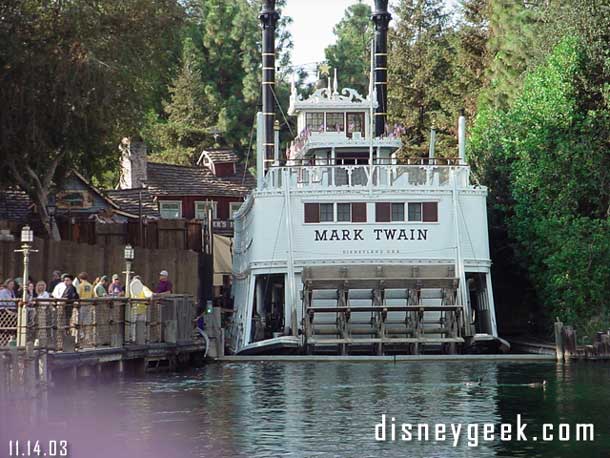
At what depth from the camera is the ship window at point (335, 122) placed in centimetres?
4466

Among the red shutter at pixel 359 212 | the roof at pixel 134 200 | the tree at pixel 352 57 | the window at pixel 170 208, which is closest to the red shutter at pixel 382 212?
the red shutter at pixel 359 212

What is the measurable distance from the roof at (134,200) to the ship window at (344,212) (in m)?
23.0

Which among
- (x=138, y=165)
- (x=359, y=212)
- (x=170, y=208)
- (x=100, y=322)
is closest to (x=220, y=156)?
(x=170, y=208)

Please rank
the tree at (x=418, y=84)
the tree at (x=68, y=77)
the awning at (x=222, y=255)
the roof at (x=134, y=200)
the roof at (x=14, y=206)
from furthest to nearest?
the tree at (x=418, y=84)
the roof at (x=134, y=200)
the awning at (x=222, y=255)
the roof at (x=14, y=206)
the tree at (x=68, y=77)

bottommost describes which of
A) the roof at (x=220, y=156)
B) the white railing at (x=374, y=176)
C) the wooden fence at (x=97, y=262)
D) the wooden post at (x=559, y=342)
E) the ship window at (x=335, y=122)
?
the wooden post at (x=559, y=342)

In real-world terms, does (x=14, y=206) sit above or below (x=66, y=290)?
above

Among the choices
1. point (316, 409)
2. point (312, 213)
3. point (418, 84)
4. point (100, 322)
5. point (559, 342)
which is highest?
point (418, 84)

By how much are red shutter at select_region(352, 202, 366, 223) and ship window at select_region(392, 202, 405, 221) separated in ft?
2.84

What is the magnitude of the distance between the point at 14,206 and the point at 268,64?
12.1 metres

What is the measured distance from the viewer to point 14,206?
5238 cm

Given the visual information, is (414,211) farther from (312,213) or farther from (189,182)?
(189,182)

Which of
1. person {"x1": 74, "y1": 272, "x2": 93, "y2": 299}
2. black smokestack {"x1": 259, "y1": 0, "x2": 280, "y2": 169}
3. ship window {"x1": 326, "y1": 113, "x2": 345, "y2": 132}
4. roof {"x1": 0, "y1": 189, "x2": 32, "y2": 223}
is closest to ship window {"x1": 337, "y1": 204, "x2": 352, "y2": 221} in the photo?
ship window {"x1": 326, "y1": 113, "x2": 345, "y2": 132}

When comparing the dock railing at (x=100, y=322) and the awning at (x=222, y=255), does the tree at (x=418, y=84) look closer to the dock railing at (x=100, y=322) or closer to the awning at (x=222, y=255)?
the awning at (x=222, y=255)

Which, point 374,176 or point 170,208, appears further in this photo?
point 170,208
